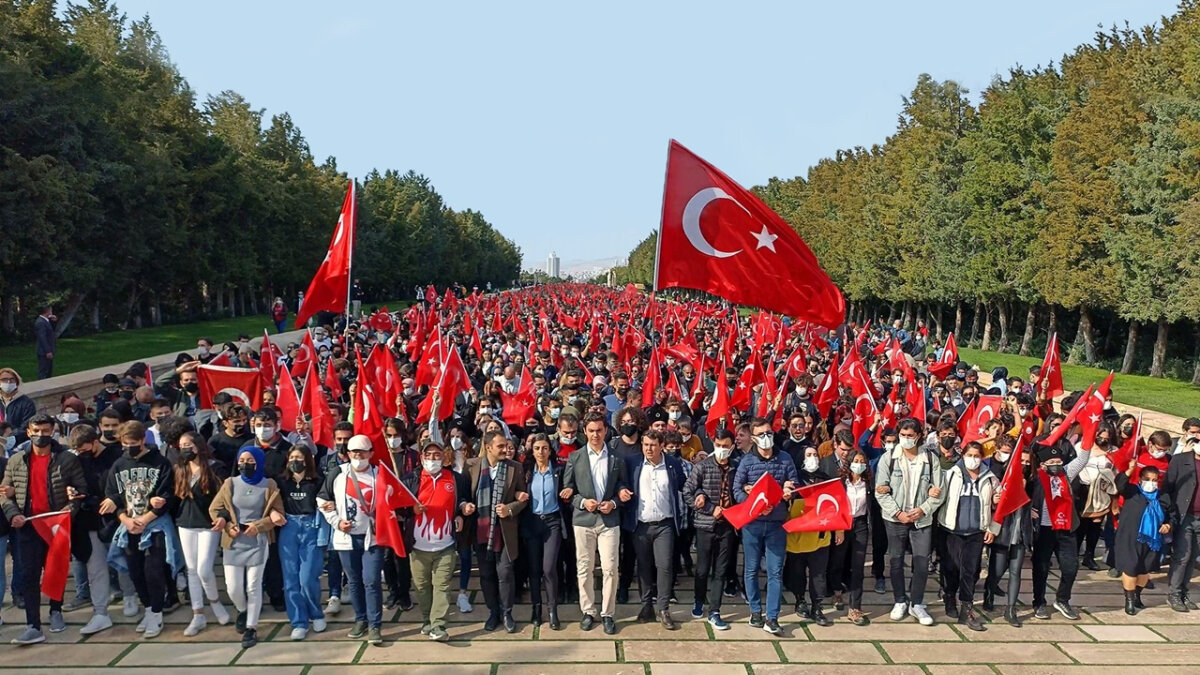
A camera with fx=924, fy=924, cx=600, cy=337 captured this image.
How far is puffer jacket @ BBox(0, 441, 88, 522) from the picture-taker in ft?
23.9

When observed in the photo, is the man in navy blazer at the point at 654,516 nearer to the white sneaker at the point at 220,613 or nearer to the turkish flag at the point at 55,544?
the white sneaker at the point at 220,613

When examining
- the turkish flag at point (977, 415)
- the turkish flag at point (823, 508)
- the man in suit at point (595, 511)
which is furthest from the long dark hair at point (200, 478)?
the turkish flag at point (977, 415)

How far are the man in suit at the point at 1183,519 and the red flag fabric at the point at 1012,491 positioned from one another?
182 centimetres

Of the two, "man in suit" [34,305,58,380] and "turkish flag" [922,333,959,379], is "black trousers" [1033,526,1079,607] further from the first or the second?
"man in suit" [34,305,58,380]

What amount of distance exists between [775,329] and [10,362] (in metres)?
19.0

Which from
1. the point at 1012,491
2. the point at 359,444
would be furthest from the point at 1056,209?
the point at 359,444

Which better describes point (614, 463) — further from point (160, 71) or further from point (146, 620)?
point (160, 71)

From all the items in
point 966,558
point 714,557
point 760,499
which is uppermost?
point 760,499

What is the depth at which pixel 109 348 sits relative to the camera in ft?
86.0

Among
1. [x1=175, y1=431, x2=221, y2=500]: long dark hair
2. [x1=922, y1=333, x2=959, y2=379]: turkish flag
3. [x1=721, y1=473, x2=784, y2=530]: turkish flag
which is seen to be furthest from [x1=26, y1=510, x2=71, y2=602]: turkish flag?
[x1=922, y1=333, x2=959, y2=379]: turkish flag

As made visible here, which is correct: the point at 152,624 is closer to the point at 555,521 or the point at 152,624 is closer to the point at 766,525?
the point at 555,521

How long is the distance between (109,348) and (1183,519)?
2625cm

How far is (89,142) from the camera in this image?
1010 inches

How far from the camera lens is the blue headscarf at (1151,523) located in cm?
823
